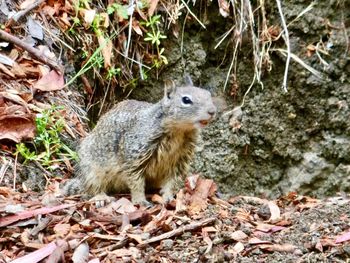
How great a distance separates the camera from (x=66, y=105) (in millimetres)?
7000

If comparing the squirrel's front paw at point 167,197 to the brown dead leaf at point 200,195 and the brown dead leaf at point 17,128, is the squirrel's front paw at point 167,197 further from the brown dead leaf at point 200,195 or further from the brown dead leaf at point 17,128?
the brown dead leaf at point 17,128

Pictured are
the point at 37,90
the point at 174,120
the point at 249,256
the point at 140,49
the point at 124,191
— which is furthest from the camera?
the point at 140,49

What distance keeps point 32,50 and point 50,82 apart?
0.36 m

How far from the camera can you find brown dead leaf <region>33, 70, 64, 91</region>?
270 inches

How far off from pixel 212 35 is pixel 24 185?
2.84 metres

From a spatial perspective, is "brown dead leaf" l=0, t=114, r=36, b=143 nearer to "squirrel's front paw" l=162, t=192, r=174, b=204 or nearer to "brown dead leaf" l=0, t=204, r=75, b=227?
"brown dead leaf" l=0, t=204, r=75, b=227

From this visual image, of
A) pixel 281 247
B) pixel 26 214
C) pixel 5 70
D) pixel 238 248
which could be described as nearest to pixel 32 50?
pixel 5 70

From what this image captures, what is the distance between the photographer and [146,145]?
5.88 meters

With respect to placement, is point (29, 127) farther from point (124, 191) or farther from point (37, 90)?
point (124, 191)

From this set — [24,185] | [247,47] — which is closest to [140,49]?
[247,47]

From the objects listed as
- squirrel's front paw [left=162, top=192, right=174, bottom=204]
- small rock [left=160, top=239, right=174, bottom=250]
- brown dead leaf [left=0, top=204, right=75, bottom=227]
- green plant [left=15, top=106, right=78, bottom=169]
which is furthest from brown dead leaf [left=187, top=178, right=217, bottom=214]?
green plant [left=15, top=106, right=78, bottom=169]

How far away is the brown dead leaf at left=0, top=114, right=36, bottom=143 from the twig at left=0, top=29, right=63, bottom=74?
2.44ft

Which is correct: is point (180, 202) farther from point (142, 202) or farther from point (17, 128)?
point (17, 128)

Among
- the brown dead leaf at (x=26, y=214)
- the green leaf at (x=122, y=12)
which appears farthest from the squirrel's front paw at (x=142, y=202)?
the green leaf at (x=122, y=12)
